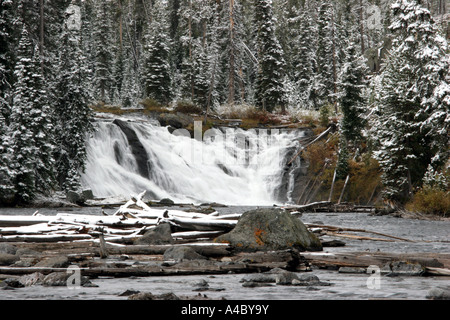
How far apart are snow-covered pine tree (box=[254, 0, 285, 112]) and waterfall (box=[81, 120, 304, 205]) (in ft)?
21.5

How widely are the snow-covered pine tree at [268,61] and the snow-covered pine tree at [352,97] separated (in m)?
10.4

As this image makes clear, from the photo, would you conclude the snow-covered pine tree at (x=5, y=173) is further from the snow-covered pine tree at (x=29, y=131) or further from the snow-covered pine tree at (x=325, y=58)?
the snow-covered pine tree at (x=325, y=58)

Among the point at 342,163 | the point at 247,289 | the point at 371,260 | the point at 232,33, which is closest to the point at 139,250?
the point at 247,289

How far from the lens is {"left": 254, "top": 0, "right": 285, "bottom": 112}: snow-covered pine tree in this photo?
51844mm

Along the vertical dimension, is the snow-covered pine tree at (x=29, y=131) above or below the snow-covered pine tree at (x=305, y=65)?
below

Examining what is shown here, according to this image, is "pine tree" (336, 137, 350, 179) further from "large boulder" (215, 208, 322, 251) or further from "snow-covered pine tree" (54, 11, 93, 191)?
"large boulder" (215, 208, 322, 251)

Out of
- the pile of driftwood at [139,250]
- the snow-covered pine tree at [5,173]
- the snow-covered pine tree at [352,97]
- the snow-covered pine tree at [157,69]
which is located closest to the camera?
the pile of driftwood at [139,250]

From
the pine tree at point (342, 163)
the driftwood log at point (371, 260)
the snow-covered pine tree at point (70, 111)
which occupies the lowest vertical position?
the driftwood log at point (371, 260)

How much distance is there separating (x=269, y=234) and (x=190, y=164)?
31.3 metres

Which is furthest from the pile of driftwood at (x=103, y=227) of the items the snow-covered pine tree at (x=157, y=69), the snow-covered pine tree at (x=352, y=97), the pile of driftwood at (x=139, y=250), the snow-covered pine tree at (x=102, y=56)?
the snow-covered pine tree at (x=102, y=56)

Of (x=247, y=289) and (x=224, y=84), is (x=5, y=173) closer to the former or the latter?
(x=247, y=289)

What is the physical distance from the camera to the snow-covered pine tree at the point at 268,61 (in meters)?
51.8

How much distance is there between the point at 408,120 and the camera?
98.9ft

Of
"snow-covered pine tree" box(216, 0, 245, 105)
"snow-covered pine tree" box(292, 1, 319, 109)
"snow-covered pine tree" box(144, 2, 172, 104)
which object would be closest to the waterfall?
"snow-covered pine tree" box(216, 0, 245, 105)
